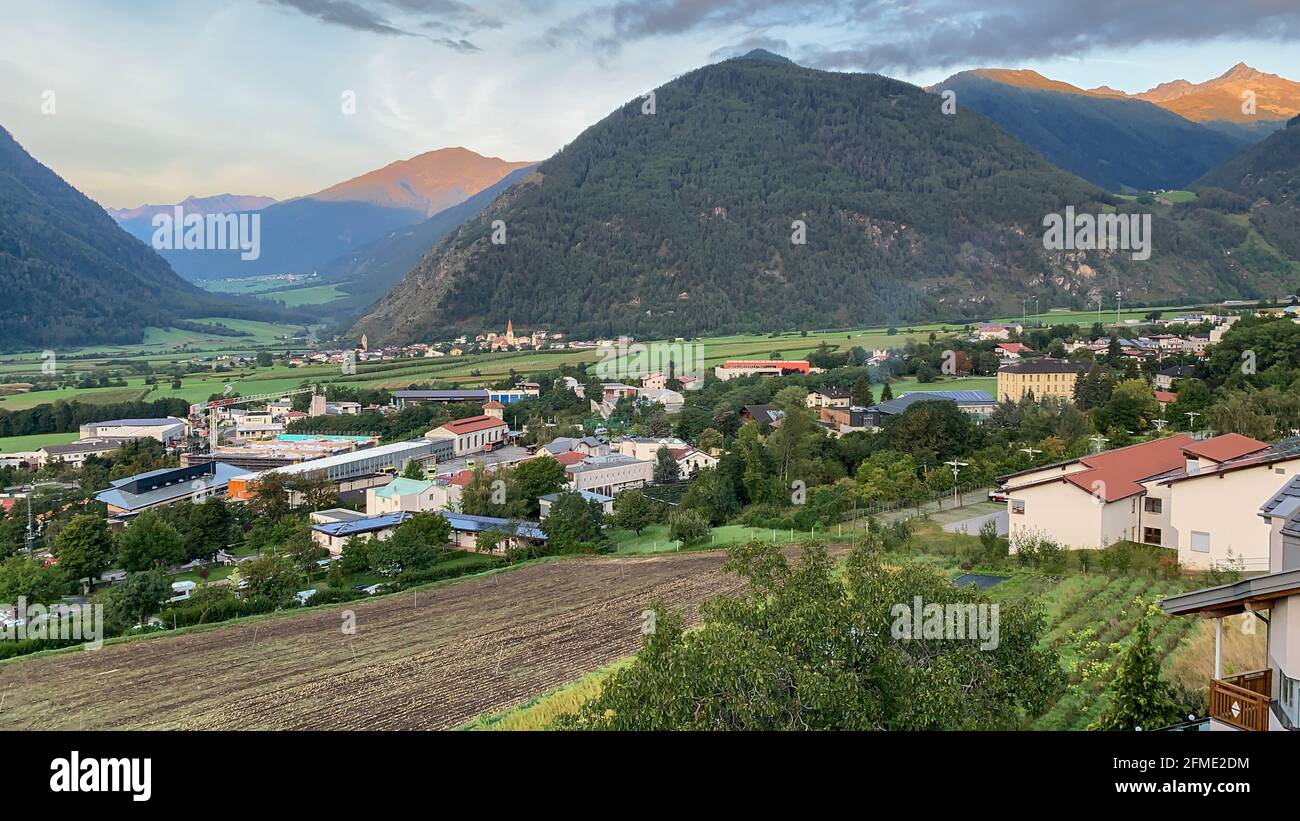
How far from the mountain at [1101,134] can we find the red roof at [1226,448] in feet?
571

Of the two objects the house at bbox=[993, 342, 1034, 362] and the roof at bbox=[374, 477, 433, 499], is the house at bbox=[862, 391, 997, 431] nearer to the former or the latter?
the house at bbox=[993, 342, 1034, 362]

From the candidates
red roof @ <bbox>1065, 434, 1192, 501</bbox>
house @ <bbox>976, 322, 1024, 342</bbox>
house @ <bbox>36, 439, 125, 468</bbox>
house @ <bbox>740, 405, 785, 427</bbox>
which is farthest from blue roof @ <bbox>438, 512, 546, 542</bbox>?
house @ <bbox>976, 322, 1024, 342</bbox>

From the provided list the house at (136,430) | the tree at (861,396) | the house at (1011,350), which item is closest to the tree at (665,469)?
the tree at (861,396)

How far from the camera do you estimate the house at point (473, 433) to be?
1337 inches

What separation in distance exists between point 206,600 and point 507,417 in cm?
2511

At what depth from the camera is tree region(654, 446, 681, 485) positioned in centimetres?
2727

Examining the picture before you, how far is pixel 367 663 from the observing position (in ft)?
41.7

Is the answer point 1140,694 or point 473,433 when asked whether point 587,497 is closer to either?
point 473,433

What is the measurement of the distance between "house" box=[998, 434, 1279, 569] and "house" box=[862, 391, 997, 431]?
14065 mm

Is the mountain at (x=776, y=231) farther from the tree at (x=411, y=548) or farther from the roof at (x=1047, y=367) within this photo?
the tree at (x=411, y=548)

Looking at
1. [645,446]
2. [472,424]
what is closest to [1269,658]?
[645,446]

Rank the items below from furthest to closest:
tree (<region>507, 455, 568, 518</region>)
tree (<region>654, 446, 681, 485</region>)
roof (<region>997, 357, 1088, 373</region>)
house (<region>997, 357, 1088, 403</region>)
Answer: roof (<region>997, 357, 1088, 373</region>)
house (<region>997, 357, 1088, 403</region>)
tree (<region>654, 446, 681, 485</region>)
tree (<region>507, 455, 568, 518</region>)
